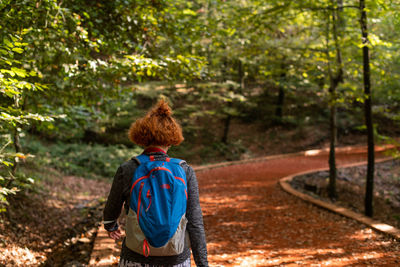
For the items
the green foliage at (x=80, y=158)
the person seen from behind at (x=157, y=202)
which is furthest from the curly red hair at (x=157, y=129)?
the green foliage at (x=80, y=158)

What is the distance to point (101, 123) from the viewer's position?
13.5 metres

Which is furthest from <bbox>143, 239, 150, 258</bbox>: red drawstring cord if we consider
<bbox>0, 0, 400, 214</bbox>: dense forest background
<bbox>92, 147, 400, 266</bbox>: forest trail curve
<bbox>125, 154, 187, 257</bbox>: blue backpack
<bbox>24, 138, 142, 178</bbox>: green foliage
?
<bbox>24, 138, 142, 178</bbox>: green foliage

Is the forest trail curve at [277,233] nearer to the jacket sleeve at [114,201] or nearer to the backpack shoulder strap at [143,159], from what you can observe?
the jacket sleeve at [114,201]

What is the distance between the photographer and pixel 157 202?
183 cm

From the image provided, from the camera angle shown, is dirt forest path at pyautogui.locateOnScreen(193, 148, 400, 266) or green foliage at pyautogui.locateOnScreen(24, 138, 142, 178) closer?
dirt forest path at pyautogui.locateOnScreen(193, 148, 400, 266)

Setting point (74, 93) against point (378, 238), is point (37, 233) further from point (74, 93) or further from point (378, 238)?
point (378, 238)

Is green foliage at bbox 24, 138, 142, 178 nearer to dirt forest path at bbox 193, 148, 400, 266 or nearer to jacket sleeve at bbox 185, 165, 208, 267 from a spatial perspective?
dirt forest path at bbox 193, 148, 400, 266

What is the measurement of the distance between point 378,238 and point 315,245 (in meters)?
1.13

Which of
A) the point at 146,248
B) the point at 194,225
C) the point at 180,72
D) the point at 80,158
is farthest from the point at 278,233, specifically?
the point at 80,158

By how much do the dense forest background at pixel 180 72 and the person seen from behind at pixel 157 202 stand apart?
3.24 ft

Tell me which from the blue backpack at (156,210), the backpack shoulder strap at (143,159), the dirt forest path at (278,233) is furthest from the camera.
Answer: the dirt forest path at (278,233)

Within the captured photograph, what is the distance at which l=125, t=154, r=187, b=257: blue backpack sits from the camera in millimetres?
1828

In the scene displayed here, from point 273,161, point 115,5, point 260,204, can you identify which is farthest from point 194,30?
point 273,161

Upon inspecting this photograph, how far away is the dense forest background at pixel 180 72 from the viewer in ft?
14.3
